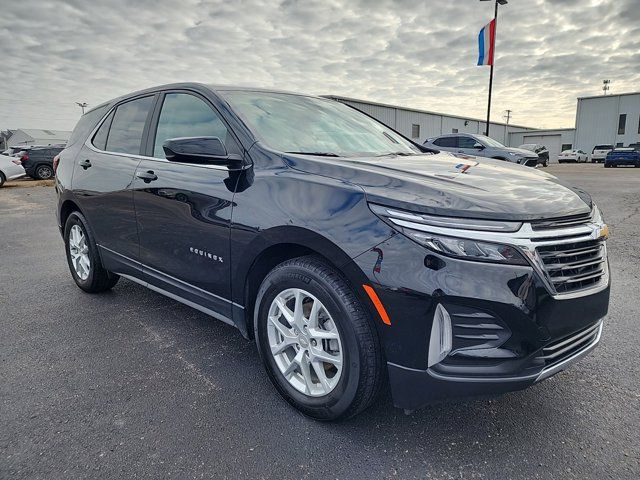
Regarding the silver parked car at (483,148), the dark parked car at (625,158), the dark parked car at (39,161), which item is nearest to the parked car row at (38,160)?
the dark parked car at (39,161)

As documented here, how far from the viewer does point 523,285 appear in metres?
1.67

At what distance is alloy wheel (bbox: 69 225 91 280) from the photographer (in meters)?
4.04

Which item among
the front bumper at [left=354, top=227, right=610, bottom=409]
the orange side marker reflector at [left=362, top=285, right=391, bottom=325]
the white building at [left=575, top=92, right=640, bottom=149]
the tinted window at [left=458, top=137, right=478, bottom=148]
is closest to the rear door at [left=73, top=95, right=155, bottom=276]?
the orange side marker reflector at [left=362, top=285, right=391, bottom=325]

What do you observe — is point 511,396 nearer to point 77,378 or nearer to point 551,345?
point 551,345

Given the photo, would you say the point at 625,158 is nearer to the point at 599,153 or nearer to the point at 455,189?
the point at 599,153

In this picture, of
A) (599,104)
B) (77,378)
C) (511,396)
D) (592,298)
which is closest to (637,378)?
(511,396)

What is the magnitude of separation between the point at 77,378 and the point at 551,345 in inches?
101

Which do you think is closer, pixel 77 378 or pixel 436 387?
pixel 436 387

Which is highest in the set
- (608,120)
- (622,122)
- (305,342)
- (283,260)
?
(608,120)

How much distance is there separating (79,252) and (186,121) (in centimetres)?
205

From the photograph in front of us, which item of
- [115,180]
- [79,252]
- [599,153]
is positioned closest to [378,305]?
[115,180]

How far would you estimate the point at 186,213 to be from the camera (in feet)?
8.82

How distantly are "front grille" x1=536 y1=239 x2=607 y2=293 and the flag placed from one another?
18023mm

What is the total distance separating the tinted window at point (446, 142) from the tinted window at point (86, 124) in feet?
44.0
